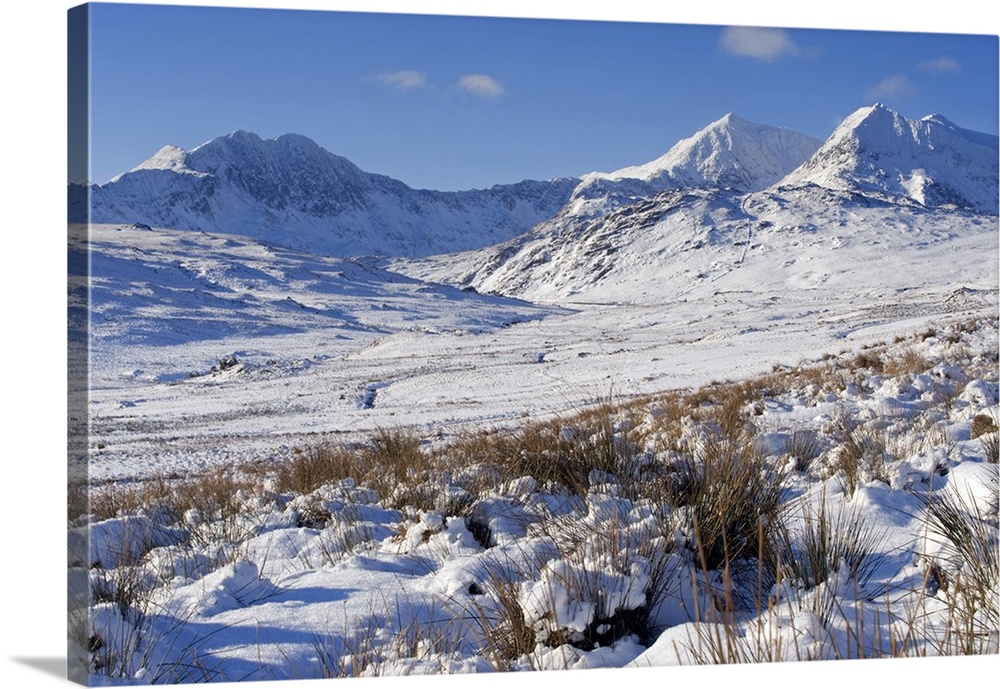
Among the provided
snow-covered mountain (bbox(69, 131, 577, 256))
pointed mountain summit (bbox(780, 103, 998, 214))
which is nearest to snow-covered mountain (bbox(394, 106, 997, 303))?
pointed mountain summit (bbox(780, 103, 998, 214))

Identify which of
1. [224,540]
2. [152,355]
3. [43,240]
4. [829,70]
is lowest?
[224,540]

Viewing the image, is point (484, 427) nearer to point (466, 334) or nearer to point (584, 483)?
point (584, 483)

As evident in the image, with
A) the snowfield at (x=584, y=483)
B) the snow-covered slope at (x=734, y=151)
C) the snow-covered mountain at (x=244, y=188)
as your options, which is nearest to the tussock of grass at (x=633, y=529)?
the snowfield at (x=584, y=483)

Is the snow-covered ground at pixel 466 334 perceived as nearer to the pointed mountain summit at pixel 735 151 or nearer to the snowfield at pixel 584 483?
the snowfield at pixel 584 483

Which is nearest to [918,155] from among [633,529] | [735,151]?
[735,151]

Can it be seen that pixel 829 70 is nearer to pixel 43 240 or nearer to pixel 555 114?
pixel 555 114

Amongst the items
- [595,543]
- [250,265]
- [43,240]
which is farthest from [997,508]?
[250,265]

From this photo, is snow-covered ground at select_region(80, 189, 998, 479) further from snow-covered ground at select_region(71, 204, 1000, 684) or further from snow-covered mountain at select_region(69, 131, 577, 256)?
snow-covered mountain at select_region(69, 131, 577, 256)
